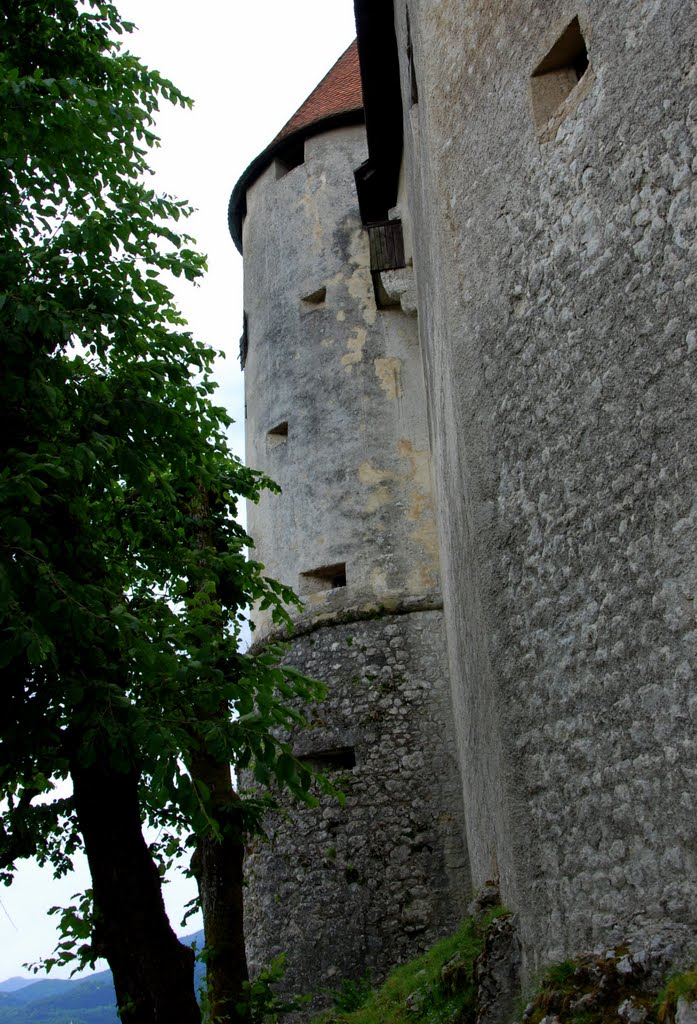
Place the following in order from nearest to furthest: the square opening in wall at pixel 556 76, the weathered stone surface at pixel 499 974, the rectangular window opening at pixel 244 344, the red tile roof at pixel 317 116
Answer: the weathered stone surface at pixel 499 974, the square opening in wall at pixel 556 76, the red tile roof at pixel 317 116, the rectangular window opening at pixel 244 344

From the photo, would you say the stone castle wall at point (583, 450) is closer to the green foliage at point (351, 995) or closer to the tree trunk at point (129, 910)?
the tree trunk at point (129, 910)

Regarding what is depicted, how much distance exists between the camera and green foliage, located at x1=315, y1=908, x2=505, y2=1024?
555 cm

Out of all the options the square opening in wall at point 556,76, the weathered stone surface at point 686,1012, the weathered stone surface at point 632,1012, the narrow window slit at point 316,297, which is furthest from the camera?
the narrow window slit at point 316,297

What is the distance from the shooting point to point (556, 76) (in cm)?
511

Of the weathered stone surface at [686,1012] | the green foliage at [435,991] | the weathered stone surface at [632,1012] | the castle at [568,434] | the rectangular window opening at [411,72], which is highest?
the rectangular window opening at [411,72]

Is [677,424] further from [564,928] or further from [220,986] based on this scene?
[220,986]

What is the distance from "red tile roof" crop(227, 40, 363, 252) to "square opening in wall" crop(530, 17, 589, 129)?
9.23m

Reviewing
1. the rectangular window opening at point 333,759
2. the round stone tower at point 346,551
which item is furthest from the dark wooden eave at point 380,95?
the rectangular window opening at point 333,759

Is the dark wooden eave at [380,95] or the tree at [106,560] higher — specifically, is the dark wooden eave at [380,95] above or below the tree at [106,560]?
above

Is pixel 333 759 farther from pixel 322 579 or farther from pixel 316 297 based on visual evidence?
pixel 316 297

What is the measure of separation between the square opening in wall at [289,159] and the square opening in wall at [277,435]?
4053 mm

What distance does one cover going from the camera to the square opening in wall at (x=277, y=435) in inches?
511

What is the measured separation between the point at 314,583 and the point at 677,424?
8358mm

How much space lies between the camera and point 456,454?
21.0 ft
